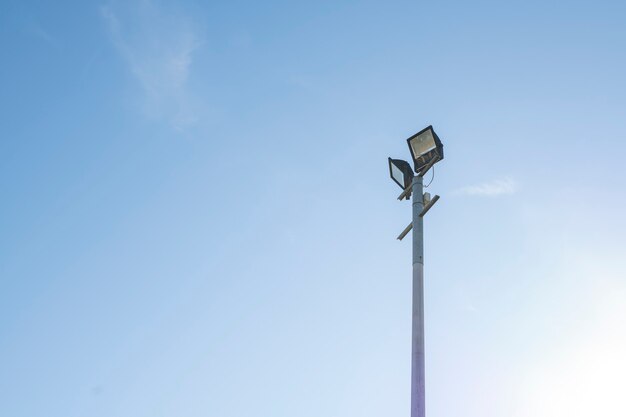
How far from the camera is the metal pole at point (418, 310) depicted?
6.46m

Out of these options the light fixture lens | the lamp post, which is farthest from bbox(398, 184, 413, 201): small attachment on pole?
the light fixture lens

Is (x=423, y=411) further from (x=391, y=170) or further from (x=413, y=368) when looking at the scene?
(x=391, y=170)

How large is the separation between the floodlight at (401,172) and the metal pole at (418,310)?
0.28 m

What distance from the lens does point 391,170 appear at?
28.5ft

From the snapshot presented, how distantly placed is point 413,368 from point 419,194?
7.94ft

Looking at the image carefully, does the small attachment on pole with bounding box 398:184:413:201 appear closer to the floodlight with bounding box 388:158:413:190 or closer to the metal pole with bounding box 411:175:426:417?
the floodlight with bounding box 388:158:413:190

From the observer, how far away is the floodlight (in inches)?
338

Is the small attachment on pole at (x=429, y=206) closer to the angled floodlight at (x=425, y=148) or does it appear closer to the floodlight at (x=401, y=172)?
the angled floodlight at (x=425, y=148)

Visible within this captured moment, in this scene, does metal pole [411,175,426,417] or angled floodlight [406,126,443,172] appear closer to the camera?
metal pole [411,175,426,417]

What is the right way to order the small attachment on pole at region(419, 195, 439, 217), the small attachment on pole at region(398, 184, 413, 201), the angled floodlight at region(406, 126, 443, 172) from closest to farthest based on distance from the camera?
the small attachment on pole at region(419, 195, 439, 217)
the angled floodlight at region(406, 126, 443, 172)
the small attachment on pole at region(398, 184, 413, 201)

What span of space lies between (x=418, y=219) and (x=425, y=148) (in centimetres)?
102

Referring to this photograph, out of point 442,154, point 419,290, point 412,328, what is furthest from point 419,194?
point 412,328

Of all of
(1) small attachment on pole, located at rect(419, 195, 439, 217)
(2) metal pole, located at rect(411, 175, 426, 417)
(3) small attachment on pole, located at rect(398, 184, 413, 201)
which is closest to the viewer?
(2) metal pole, located at rect(411, 175, 426, 417)

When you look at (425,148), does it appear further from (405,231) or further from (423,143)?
(405,231)
